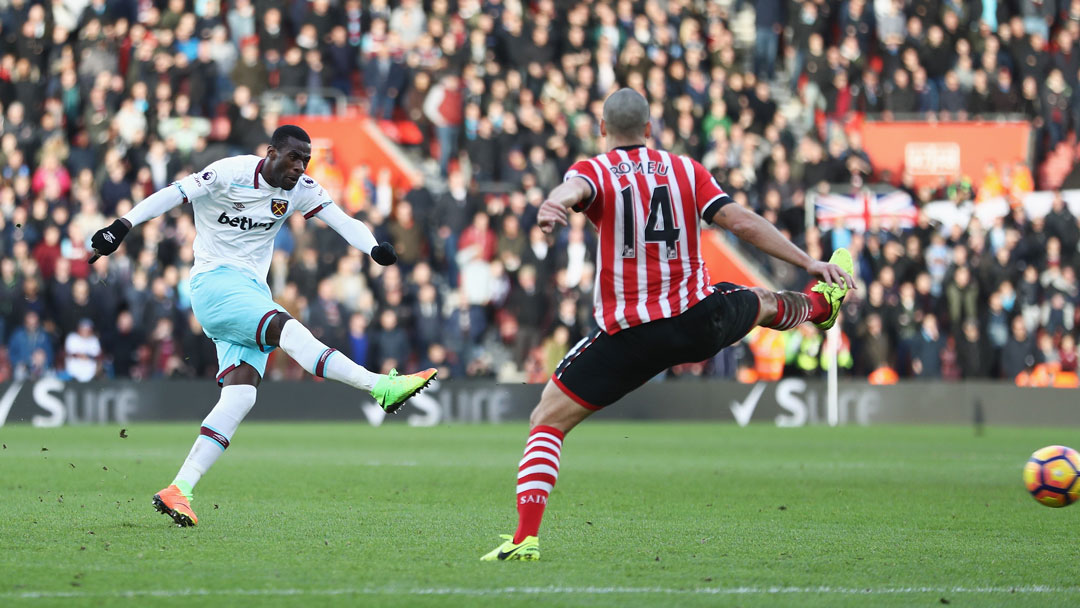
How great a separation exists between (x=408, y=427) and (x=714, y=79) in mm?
8541

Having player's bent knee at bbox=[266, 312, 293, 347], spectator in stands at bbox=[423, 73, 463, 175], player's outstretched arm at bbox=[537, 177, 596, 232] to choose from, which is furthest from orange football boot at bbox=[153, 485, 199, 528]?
spectator in stands at bbox=[423, 73, 463, 175]

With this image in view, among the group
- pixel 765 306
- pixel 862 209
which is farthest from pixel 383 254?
pixel 862 209

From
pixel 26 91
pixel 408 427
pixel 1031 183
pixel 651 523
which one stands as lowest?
pixel 408 427

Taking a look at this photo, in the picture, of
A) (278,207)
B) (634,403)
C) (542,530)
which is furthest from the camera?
(634,403)

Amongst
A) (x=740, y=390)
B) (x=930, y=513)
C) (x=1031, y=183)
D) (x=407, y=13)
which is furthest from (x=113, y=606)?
(x=1031, y=183)

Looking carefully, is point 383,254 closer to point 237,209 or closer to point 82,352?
point 237,209

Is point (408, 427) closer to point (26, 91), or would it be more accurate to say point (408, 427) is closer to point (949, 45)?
point (26, 91)

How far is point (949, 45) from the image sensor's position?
29.2 metres

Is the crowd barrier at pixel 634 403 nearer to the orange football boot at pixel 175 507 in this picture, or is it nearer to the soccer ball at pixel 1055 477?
the soccer ball at pixel 1055 477

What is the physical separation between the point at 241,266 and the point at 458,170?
14343mm

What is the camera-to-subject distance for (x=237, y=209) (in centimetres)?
970

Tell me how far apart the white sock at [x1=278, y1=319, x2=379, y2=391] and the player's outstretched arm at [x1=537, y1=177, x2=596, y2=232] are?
85.5 inches

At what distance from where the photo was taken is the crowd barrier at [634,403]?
2252cm

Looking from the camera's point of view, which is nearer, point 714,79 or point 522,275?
point 522,275
